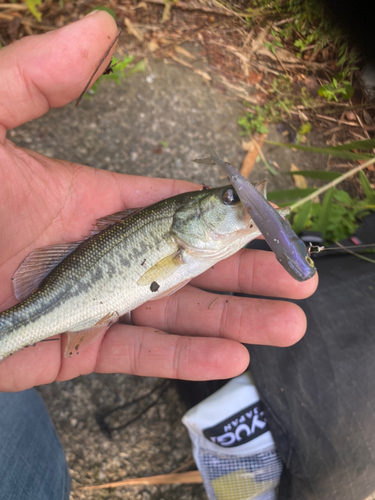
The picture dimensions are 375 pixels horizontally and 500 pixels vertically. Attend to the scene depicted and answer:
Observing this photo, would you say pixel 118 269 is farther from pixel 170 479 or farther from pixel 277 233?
pixel 170 479

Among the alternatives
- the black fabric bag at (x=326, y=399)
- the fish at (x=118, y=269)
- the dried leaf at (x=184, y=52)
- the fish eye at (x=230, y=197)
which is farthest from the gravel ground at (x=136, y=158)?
the fish eye at (x=230, y=197)

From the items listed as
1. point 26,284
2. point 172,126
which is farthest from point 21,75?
point 172,126

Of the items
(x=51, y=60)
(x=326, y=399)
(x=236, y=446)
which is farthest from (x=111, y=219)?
(x=326, y=399)

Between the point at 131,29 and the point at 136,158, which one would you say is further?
the point at 131,29

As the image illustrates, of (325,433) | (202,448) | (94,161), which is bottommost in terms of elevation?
(202,448)

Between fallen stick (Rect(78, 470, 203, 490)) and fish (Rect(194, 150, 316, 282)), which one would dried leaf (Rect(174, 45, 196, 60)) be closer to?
fish (Rect(194, 150, 316, 282))

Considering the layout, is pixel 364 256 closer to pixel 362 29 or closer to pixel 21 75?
pixel 362 29

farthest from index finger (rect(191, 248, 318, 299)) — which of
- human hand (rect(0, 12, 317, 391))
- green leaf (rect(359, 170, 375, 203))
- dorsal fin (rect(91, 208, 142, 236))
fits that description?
green leaf (rect(359, 170, 375, 203))
